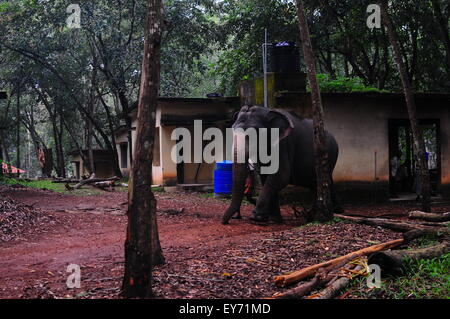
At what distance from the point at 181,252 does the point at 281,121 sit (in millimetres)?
4874

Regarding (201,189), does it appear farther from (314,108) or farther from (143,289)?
(143,289)

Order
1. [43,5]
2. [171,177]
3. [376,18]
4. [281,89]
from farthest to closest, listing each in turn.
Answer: [43,5] → [171,177] → [376,18] → [281,89]

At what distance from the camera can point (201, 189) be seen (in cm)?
1994

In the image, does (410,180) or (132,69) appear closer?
(410,180)

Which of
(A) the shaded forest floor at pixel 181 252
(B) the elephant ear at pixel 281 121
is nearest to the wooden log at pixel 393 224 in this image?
(A) the shaded forest floor at pixel 181 252

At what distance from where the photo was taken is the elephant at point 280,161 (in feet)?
36.0

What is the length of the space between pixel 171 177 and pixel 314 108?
11523mm

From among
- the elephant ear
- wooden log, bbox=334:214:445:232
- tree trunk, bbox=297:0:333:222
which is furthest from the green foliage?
the elephant ear

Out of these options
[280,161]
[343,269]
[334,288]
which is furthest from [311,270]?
[280,161]

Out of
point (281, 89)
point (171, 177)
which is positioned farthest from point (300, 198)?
point (171, 177)

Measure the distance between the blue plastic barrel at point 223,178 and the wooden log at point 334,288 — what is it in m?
9.99

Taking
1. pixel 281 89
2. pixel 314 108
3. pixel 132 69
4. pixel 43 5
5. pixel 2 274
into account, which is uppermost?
pixel 43 5

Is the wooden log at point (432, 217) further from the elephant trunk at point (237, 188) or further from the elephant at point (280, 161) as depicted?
the elephant trunk at point (237, 188)

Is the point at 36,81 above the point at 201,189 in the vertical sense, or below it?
above
